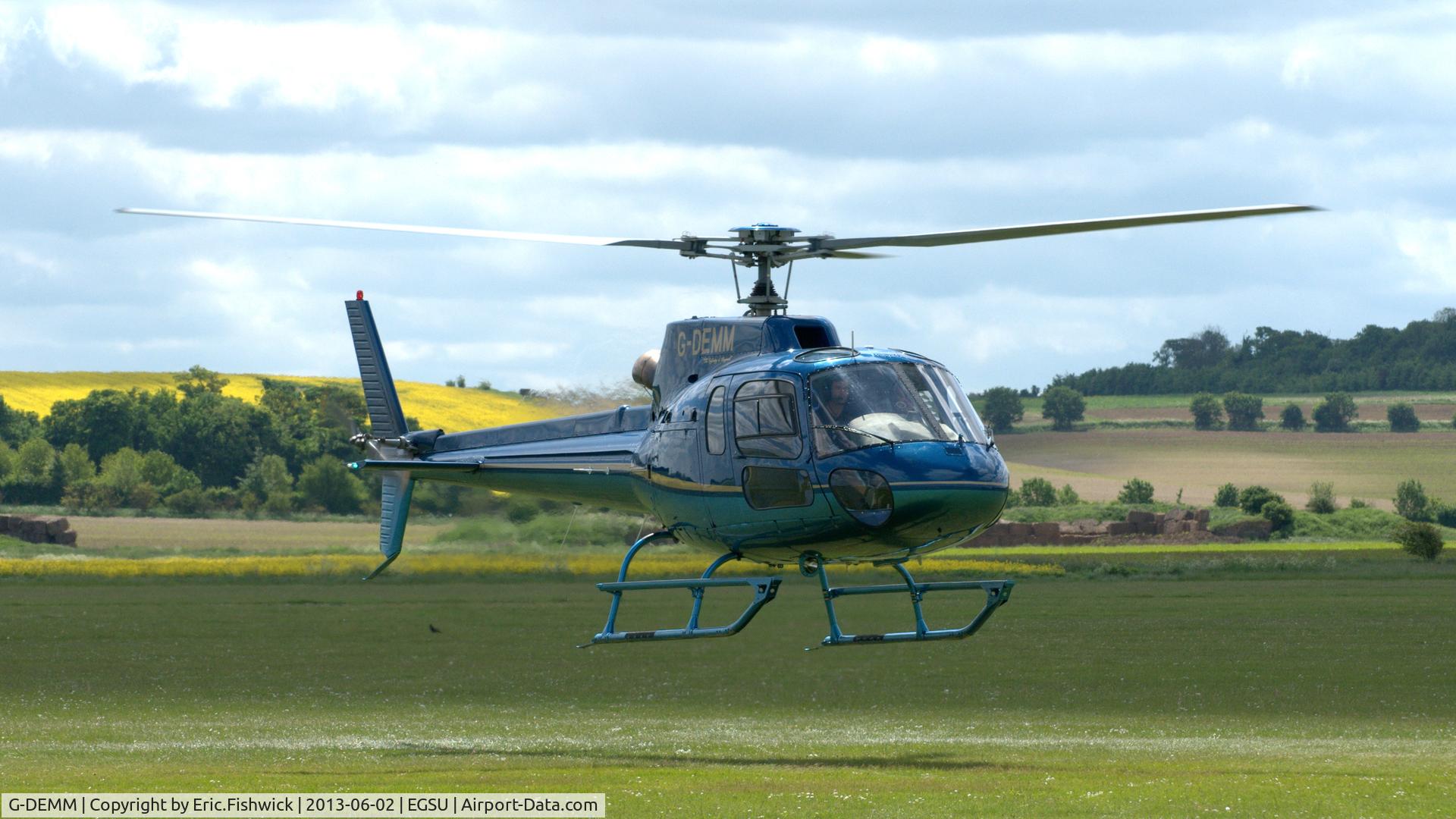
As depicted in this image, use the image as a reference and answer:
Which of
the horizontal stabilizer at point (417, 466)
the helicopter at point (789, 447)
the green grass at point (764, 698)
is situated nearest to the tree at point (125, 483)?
the green grass at point (764, 698)

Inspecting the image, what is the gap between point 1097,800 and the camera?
33.6m

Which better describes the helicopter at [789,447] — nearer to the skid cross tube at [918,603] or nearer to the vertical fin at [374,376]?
the skid cross tube at [918,603]

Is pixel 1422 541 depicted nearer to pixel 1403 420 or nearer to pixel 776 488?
pixel 1403 420

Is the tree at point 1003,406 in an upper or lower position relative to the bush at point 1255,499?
upper

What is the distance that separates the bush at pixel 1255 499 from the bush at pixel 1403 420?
5510cm

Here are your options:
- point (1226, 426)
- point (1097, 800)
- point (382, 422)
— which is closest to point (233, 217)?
point (382, 422)

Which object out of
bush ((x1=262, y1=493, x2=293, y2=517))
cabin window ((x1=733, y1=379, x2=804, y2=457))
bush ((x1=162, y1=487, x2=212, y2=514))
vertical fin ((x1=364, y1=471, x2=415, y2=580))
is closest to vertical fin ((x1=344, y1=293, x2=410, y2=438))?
vertical fin ((x1=364, y1=471, x2=415, y2=580))

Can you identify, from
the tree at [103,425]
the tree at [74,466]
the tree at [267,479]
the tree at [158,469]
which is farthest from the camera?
the tree at [103,425]

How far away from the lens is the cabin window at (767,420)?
80.9 feet

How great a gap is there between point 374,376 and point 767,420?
12607 mm

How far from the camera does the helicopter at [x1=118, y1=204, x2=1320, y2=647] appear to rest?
78.9 ft

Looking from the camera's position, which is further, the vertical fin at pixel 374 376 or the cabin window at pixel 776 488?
the vertical fin at pixel 374 376

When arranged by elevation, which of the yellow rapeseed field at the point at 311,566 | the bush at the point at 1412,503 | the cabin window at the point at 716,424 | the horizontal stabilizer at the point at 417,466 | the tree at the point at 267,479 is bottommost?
the bush at the point at 1412,503

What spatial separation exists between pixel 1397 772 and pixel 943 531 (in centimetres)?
1904
